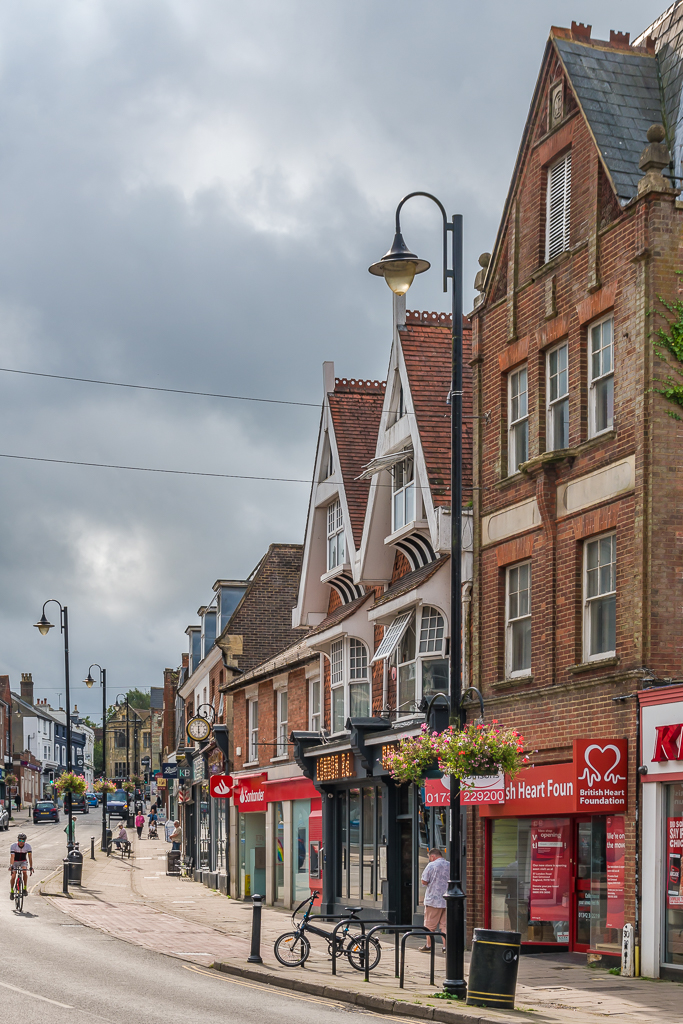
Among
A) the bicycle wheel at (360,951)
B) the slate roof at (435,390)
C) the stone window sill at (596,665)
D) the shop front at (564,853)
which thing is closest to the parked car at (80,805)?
the slate roof at (435,390)

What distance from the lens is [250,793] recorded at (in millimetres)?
38562

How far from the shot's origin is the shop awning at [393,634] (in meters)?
25.9

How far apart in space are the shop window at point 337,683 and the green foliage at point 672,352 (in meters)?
13.7

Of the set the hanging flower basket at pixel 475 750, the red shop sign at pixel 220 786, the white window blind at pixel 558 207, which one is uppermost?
the white window blind at pixel 558 207

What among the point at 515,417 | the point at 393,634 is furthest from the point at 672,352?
the point at 393,634

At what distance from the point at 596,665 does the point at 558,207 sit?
26.6 feet

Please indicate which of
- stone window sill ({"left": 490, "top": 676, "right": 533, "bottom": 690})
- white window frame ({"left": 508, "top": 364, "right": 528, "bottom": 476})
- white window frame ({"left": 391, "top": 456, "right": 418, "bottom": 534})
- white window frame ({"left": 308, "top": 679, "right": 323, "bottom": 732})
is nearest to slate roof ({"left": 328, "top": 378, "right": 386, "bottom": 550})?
white window frame ({"left": 391, "top": 456, "right": 418, "bottom": 534})

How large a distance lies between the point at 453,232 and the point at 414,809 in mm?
13664

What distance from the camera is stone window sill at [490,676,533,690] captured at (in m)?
21.3

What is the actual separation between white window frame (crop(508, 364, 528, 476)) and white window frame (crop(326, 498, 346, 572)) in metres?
8.64

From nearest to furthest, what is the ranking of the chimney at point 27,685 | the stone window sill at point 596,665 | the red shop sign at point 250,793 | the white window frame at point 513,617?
the stone window sill at point 596,665 < the white window frame at point 513,617 < the red shop sign at point 250,793 < the chimney at point 27,685

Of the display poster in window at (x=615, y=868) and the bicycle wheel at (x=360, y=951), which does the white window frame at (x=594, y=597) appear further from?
the bicycle wheel at (x=360, y=951)

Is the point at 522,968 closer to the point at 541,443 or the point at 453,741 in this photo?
the point at 453,741

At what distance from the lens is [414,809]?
25.9m
